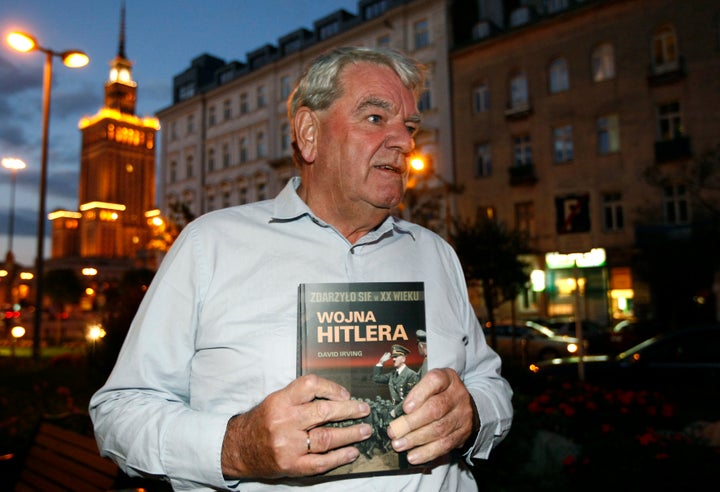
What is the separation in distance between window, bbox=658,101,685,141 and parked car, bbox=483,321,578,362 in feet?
35.4

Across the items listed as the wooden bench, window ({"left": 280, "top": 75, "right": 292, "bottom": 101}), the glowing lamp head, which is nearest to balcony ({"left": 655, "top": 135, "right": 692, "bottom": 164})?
the glowing lamp head

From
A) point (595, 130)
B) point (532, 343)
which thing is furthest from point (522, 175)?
point (532, 343)

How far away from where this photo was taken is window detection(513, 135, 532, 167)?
83.7 ft

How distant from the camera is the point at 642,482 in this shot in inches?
150

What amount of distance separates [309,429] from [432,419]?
31cm

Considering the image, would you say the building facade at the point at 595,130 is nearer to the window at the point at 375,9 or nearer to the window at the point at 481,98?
the window at the point at 481,98

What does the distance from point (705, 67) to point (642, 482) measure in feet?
73.2

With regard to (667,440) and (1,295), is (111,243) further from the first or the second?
(667,440)

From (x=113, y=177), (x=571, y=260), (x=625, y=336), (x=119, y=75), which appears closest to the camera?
(x=625, y=336)

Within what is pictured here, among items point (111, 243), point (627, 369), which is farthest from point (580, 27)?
point (111, 243)

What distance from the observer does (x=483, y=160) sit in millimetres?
26719

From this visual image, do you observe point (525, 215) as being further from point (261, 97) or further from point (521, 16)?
point (261, 97)

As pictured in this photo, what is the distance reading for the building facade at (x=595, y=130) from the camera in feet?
69.9

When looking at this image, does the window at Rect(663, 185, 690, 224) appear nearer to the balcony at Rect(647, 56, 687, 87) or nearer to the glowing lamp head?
the balcony at Rect(647, 56, 687, 87)
